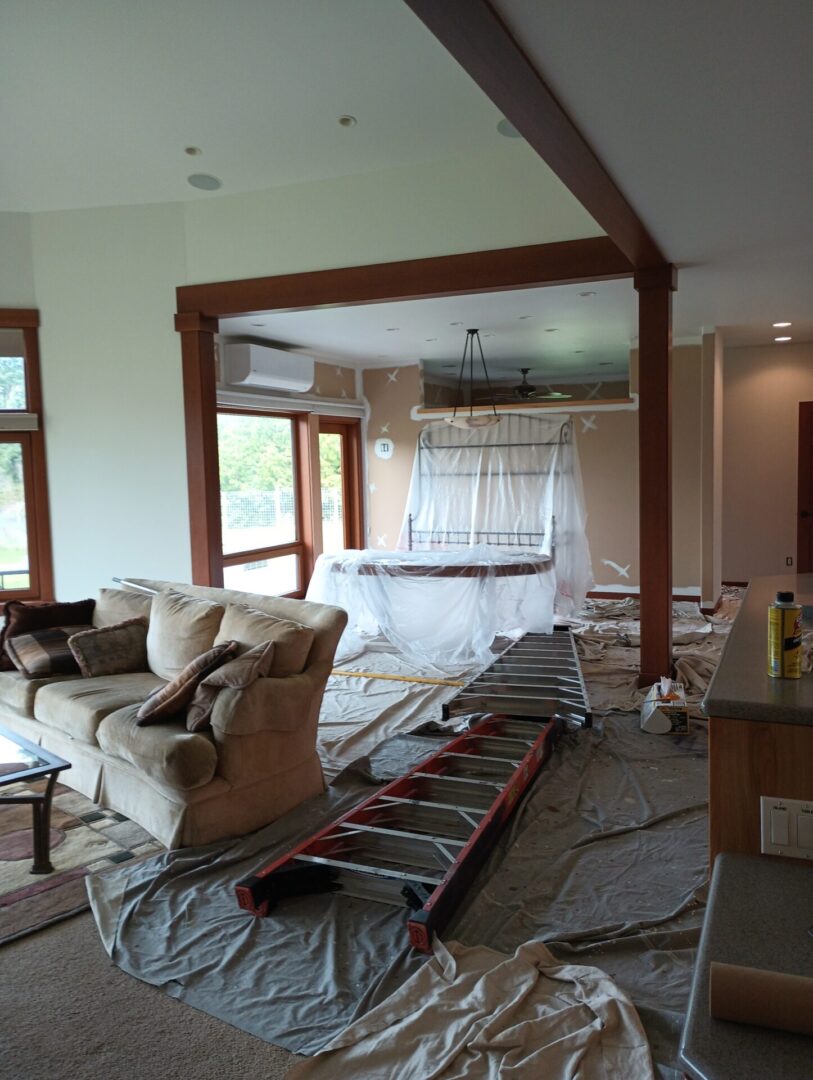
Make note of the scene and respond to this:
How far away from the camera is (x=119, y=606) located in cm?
479

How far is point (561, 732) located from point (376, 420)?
20.4 feet

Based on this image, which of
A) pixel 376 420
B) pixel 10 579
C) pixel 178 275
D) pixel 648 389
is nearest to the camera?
pixel 648 389

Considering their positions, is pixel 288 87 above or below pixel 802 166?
above

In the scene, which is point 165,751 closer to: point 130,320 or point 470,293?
point 470,293

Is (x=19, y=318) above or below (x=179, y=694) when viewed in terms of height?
above

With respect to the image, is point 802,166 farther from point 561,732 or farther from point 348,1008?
point 348,1008

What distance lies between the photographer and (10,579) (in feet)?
21.3

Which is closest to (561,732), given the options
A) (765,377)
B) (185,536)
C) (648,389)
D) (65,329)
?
(648,389)

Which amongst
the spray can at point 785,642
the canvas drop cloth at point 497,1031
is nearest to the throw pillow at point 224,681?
the canvas drop cloth at point 497,1031

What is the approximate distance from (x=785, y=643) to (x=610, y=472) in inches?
294

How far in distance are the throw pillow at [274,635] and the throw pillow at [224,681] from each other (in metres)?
0.11

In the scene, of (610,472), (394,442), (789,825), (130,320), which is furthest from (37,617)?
(610,472)

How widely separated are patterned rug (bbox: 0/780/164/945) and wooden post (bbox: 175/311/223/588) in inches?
96.2

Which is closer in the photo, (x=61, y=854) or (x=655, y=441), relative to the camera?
(x=61, y=854)
